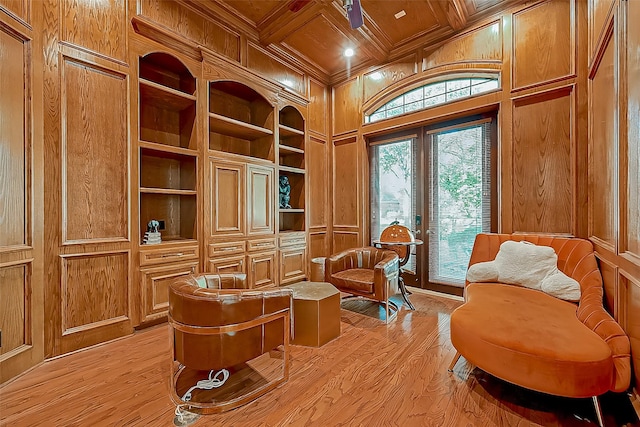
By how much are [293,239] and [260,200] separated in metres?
0.89

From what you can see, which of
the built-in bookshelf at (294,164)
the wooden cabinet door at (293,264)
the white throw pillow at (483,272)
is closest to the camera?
the white throw pillow at (483,272)

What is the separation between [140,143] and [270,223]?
1883mm

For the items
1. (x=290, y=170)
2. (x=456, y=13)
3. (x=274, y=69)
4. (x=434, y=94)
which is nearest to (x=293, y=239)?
(x=290, y=170)

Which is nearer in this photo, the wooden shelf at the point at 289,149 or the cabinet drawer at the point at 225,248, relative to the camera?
the cabinet drawer at the point at 225,248

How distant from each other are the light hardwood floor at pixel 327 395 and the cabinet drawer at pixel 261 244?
5.22 ft

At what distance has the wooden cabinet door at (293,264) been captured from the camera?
4.34 metres

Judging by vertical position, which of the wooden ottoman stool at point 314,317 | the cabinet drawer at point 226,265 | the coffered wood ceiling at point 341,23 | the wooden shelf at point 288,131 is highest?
the coffered wood ceiling at point 341,23

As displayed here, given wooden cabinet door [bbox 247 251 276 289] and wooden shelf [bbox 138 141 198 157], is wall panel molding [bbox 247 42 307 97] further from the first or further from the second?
wooden cabinet door [bbox 247 251 276 289]

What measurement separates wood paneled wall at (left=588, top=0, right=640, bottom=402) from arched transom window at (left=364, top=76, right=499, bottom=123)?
3.78ft

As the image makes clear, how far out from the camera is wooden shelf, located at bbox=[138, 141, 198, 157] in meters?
2.92

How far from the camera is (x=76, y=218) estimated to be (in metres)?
2.48

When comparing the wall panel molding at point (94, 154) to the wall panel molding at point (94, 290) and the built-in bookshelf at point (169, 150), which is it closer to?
the wall panel molding at point (94, 290)

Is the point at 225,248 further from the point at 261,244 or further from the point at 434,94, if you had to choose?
the point at 434,94

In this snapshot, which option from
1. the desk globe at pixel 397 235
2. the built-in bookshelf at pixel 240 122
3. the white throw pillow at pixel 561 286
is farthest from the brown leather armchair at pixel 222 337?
the built-in bookshelf at pixel 240 122
